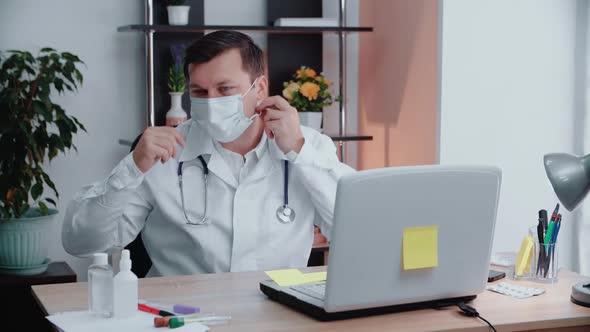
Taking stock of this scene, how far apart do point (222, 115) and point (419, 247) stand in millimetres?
836

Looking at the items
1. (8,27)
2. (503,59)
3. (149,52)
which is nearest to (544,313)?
(503,59)

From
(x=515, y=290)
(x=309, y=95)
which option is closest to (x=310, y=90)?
(x=309, y=95)

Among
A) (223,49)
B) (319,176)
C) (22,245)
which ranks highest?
(223,49)

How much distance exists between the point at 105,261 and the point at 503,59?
2.17 meters

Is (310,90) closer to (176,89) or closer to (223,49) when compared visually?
(176,89)

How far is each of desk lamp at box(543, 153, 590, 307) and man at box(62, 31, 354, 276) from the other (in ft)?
2.43

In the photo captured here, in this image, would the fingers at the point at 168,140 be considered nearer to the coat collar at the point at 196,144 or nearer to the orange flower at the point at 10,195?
the coat collar at the point at 196,144

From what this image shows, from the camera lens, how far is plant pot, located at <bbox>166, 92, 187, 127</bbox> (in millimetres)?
3584

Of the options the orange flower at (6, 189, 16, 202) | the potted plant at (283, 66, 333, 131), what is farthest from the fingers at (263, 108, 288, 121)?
the orange flower at (6, 189, 16, 202)

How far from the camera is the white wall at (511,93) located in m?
3.33

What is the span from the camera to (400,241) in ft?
5.59

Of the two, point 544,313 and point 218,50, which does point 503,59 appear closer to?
point 218,50

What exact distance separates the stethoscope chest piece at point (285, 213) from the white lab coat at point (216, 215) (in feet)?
0.05

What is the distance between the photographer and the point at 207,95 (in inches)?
93.0
